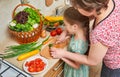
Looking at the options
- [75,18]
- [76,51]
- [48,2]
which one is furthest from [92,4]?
[48,2]

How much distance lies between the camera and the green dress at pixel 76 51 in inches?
49.8

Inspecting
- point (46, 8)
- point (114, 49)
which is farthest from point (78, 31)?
point (46, 8)

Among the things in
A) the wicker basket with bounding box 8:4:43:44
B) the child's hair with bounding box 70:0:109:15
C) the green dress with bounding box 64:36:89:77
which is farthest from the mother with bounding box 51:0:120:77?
the wicker basket with bounding box 8:4:43:44

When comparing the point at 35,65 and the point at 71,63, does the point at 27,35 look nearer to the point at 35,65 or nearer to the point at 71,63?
the point at 35,65

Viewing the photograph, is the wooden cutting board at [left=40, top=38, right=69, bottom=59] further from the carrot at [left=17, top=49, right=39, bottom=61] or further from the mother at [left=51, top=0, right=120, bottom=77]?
the mother at [left=51, top=0, right=120, bottom=77]

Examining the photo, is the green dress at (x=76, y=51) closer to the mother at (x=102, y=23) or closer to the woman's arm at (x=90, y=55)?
the woman's arm at (x=90, y=55)

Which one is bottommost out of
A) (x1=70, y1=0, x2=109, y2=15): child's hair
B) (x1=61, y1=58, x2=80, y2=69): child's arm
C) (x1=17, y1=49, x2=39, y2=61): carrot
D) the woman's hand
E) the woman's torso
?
(x1=61, y1=58, x2=80, y2=69): child's arm

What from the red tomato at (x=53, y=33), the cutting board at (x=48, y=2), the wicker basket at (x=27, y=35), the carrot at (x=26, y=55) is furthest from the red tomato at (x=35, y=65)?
the cutting board at (x=48, y=2)

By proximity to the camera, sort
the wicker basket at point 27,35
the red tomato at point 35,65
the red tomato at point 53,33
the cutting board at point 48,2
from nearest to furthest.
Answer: the red tomato at point 35,65, the wicker basket at point 27,35, the red tomato at point 53,33, the cutting board at point 48,2

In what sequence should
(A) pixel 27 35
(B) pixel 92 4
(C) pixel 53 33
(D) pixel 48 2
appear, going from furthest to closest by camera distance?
(D) pixel 48 2 < (C) pixel 53 33 < (A) pixel 27 35 < (B) pixel 92 4

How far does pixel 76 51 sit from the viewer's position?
1.27m

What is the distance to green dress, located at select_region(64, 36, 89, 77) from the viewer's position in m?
1.26

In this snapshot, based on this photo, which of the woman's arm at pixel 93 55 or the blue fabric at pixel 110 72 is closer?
the woman's arm at pixel 93 55

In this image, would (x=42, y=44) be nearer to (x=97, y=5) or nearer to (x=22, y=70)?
(x=22, y=70)
